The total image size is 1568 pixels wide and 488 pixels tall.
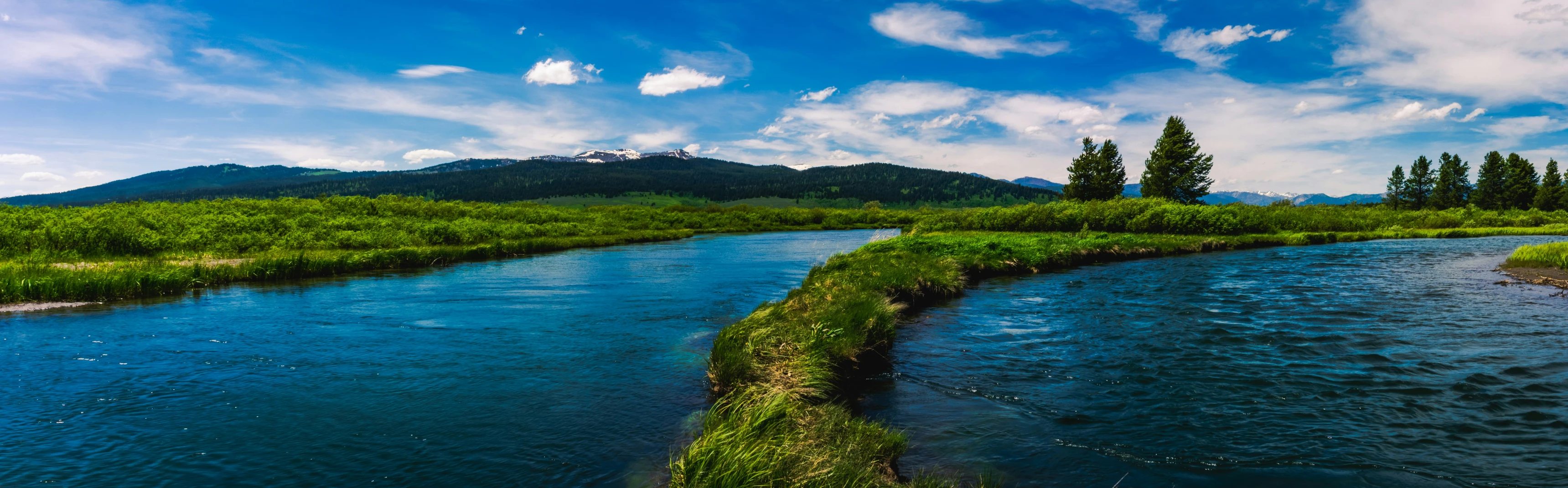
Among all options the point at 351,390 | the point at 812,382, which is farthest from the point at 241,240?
the point at 812,382

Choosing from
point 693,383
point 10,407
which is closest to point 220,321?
point 10,407

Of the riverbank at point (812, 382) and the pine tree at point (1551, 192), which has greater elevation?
the pine tree at point (1551, 192)

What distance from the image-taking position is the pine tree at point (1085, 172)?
76500 mm

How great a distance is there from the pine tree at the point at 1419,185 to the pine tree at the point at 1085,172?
7212 centimetres

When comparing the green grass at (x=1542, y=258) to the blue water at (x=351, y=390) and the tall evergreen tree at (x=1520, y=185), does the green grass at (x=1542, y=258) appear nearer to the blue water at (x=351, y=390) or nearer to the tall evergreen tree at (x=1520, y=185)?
the blue water at (x=351, y=390)

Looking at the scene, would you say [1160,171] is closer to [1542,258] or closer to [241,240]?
[1542,258]

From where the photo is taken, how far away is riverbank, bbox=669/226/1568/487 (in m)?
6.37

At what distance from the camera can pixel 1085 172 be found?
76.8 meters

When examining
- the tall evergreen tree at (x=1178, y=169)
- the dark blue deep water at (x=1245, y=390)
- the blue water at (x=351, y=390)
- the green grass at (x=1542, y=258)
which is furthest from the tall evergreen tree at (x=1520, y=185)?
the blue water at (x=351, y=390)

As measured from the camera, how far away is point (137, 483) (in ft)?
25.3

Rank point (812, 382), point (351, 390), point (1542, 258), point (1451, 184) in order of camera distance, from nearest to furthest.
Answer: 1. point (812, 382)
2. point (351, 390)
3. point (1542, 258)
4. point (1451, 184)

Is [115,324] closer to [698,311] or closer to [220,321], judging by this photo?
[220,321]

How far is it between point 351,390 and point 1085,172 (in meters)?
78.2

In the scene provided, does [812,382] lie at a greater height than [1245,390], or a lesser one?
greater
